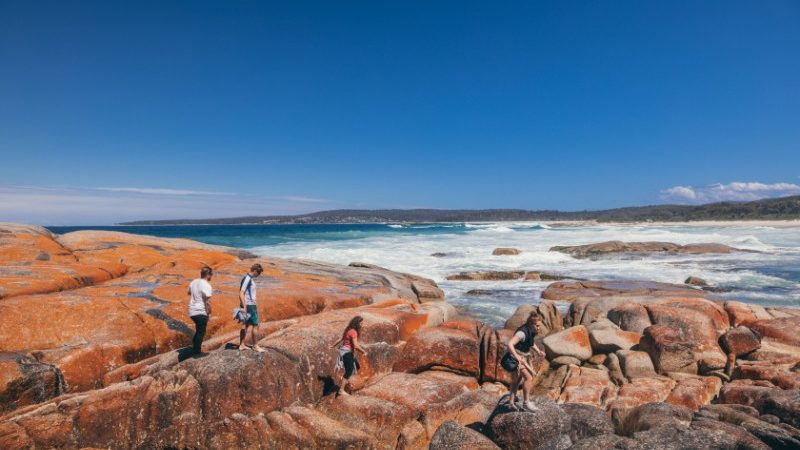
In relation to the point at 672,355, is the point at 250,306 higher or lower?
higher

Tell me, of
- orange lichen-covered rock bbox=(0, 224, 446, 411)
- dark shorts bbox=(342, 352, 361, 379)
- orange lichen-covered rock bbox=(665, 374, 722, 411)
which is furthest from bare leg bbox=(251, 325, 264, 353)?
orange lichen-covered rock bbox=(665, 374, 722, 411)

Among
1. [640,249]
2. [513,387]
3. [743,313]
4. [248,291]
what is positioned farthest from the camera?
[640,249]

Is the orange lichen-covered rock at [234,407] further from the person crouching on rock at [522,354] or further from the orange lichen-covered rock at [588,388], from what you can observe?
the orange lichen-covered rock at [588,388]

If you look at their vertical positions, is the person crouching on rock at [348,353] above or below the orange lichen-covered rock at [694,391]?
above

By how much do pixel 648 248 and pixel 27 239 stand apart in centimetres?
4738

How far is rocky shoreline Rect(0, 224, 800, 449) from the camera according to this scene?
8133 mm

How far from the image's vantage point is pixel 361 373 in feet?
35.5

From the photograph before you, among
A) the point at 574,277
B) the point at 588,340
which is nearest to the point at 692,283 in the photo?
the point at 574,277

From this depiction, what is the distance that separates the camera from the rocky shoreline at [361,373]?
26.7 ft

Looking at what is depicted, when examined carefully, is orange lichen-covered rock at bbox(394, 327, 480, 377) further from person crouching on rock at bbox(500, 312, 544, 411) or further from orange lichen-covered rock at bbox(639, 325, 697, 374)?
orange lichen-covered rock at bbox(639, 325, 697, 374)

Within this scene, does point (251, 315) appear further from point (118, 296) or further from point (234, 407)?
point (118, 296)

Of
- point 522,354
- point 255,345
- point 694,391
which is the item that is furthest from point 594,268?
point 255,345

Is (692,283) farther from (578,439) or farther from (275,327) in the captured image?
(275,327)

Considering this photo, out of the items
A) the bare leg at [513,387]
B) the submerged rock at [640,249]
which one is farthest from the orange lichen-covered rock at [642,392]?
the submerged rock at [640,249]
